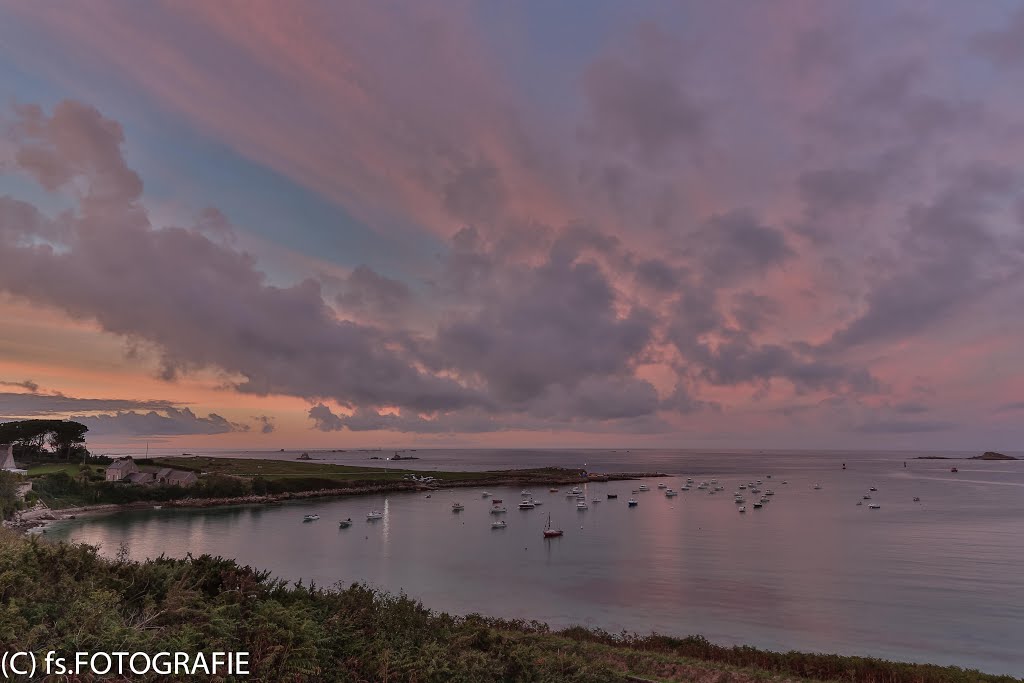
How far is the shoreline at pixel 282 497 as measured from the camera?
73.1m

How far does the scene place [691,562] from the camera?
185 feet

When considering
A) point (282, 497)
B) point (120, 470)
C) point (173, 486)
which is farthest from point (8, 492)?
point (282, 497)

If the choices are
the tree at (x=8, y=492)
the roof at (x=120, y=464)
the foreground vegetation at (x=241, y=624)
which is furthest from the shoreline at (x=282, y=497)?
the foreground vegetation at (x=241, y=624)

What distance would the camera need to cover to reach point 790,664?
2319cm

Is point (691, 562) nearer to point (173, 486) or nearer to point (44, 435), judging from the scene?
point (173, 486)

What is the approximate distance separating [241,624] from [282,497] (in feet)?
354

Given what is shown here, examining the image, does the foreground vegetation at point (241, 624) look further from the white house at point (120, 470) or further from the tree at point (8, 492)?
the white house at point (120, 470)

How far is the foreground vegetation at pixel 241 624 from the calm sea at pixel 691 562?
871 inches

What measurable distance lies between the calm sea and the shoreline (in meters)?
5.37

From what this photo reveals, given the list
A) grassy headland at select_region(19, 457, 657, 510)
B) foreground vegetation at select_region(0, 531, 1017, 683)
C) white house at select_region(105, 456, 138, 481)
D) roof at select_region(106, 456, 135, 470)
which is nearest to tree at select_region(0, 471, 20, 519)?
grassy headland at select_region(19, 457, 657, 510)

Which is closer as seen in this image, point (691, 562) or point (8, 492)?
point (691, 562)

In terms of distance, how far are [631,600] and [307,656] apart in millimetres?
35569

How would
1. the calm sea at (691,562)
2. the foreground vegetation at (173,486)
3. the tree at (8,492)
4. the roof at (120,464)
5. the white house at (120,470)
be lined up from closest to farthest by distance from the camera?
the calm sea at (691,562) < the tree at (8,492) < the foreground vegetation at (173,486) < the white house at (120,470) < the roof at (120,464)

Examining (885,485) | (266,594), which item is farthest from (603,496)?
(266,594)
